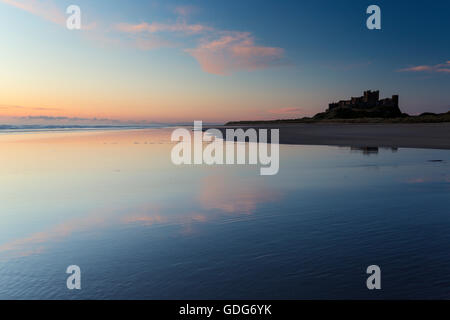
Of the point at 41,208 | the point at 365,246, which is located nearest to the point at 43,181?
the point at 41,208

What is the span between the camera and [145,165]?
18266mm

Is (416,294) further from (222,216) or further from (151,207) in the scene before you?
(151,207)

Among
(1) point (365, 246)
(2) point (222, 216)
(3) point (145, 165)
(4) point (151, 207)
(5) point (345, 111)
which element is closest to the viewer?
(1) point (365, 246)

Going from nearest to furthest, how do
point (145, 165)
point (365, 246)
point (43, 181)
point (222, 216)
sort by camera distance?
point (365, 246) < point (222, 216) < point (43, 181) < point (145, 165)

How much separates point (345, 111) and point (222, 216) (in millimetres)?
203472

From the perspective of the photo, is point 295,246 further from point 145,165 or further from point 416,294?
point 145,165

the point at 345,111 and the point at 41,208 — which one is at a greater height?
the point at 345,111

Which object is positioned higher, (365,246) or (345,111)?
(345,111)

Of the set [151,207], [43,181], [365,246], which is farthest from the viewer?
[43,181]

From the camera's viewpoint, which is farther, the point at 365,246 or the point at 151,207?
the point at 151,207

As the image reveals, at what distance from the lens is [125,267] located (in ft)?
17.0

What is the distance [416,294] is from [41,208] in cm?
870

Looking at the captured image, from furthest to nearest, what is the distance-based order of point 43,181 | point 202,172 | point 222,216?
point 202,172 < point 43,181 < point 222,216
